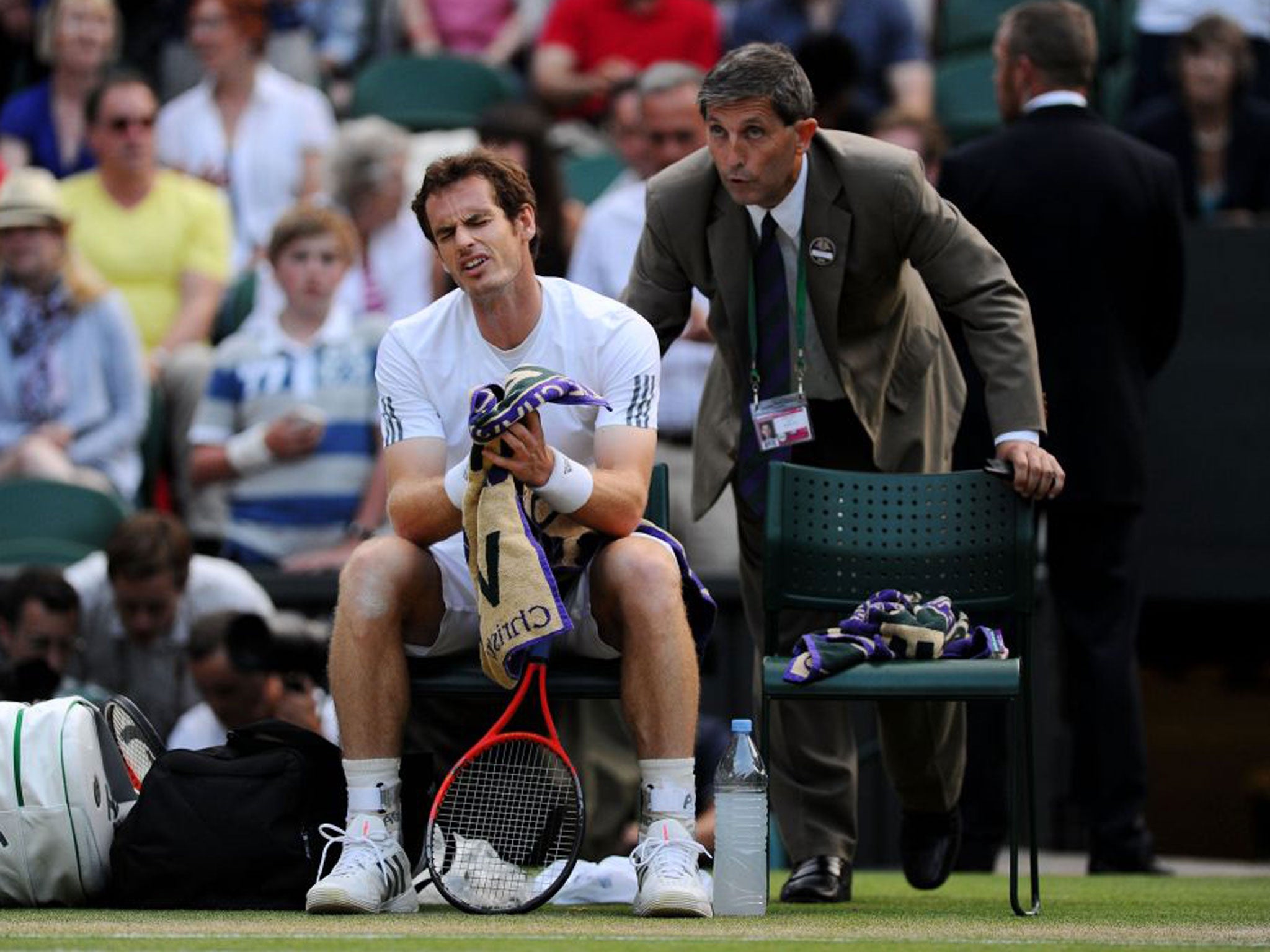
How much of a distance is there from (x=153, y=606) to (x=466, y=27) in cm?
486

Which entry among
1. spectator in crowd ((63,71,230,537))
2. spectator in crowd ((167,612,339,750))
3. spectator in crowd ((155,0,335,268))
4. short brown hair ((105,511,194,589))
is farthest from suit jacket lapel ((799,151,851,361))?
spectator in crowd ((155,0,335,268))

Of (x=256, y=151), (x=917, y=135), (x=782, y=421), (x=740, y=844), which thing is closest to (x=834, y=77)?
(x=917, y=135)

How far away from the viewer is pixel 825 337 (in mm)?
5855

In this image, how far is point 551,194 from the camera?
9.00 meters

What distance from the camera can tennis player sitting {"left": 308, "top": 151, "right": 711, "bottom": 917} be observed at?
512 cm

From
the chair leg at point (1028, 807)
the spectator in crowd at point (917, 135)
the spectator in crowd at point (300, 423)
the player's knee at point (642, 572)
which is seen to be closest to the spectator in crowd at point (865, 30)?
the spectator in crowd at point (917, 135)

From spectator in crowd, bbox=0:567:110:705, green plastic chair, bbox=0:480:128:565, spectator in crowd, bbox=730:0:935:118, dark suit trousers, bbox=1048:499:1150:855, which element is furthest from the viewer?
spectator in crowd, bbox=730:0:935:118

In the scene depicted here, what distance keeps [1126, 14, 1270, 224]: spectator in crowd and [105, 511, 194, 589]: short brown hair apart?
13.7ft

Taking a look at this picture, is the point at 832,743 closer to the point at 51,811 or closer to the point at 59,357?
the point at 51,811

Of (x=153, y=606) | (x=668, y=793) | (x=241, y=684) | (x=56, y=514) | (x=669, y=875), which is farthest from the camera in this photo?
(x=56, y=514)

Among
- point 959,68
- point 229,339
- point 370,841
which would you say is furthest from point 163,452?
point 370,841

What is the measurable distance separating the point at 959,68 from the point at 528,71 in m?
2.11

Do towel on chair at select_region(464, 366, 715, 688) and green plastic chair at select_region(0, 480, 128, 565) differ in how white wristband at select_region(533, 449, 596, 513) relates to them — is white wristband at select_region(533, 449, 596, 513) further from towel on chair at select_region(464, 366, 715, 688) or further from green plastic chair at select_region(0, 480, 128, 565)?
green plastic chair at select_region(0, 480, 128, 565)

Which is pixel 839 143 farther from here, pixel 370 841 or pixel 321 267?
pixel 321 267
